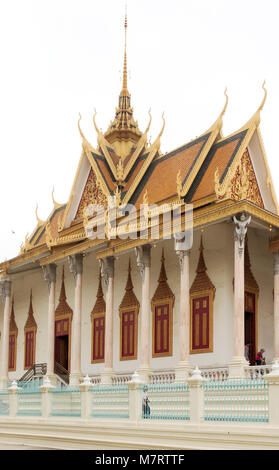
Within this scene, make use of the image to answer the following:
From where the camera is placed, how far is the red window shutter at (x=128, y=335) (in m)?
16.3

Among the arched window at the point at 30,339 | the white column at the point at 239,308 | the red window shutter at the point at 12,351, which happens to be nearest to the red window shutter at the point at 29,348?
the arched window at the point at 30,339

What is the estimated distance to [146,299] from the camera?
14.8 metres

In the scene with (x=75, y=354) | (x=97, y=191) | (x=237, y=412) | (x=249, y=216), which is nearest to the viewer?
(x=237, y=412)

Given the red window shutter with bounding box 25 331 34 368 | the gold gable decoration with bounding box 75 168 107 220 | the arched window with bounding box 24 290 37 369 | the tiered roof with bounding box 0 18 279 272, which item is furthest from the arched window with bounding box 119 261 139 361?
the red window shutter with bounding box 25 331 34 368

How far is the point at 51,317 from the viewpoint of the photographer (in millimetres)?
18094

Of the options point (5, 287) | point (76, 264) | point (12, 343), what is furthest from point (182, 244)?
point (12, 343)

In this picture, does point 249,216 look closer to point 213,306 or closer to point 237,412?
point 213,306

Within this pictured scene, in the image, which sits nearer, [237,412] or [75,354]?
[237,412]

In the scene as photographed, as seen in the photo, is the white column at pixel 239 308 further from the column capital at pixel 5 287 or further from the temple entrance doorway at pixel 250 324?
the column capital at pixel 5 287

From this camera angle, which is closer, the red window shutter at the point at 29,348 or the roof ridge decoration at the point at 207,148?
the roof ridge decoration at the point at 207,148

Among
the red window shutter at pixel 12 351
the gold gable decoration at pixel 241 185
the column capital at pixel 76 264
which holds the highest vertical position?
the gold gable decoration at pixel 241 185

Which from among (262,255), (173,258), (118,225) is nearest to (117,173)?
(118,225)

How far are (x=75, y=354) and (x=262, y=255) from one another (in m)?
5.69
